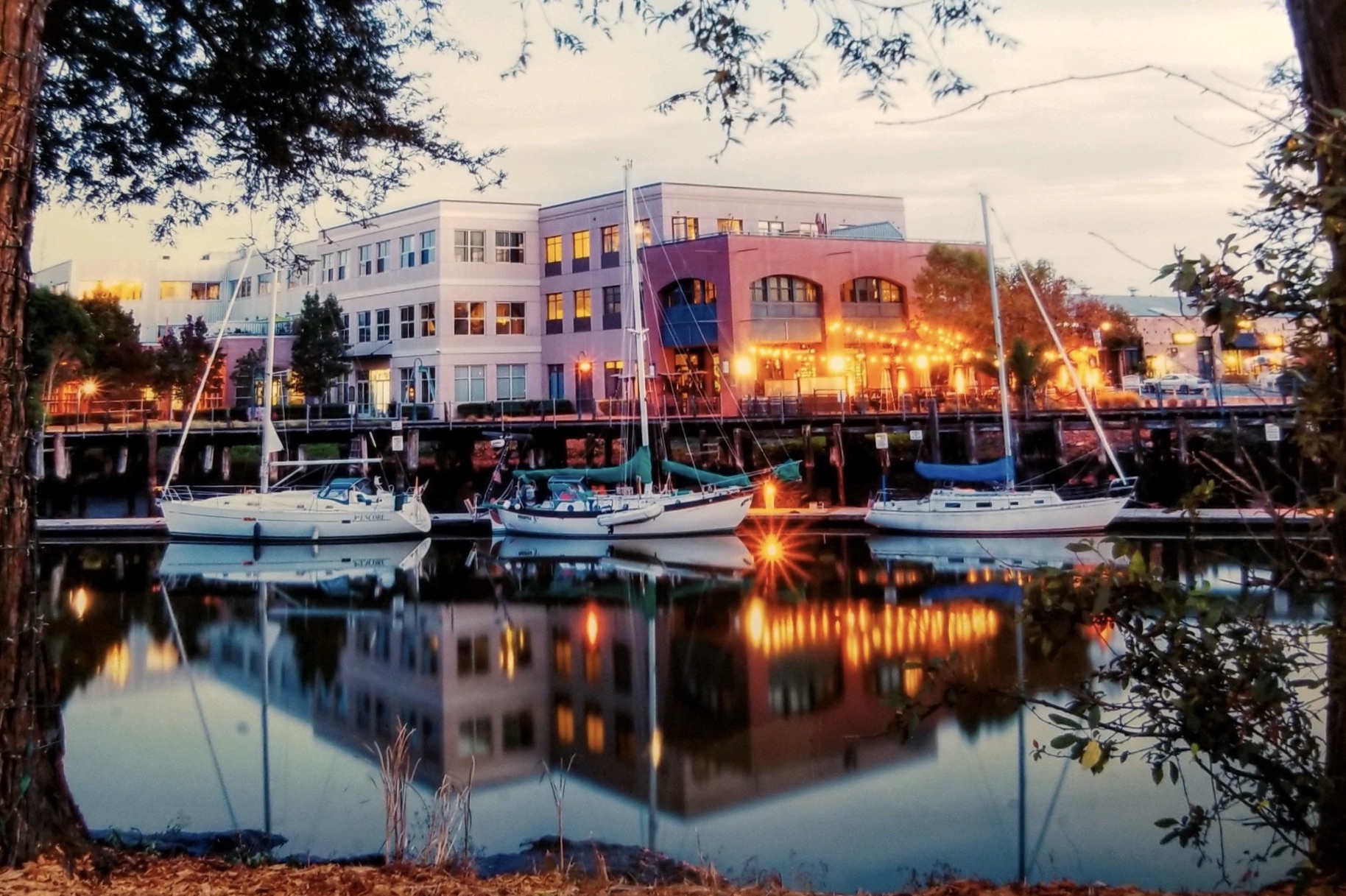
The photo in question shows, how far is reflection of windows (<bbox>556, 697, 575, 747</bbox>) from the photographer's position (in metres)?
13.8

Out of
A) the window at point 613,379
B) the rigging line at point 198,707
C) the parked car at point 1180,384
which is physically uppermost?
the window at point 613,379

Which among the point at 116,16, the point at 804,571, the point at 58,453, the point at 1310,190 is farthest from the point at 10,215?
the point at 58,453

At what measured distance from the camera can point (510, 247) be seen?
52906 millimetres

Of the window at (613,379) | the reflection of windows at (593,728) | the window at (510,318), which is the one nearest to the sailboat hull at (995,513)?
the window at (613,379)

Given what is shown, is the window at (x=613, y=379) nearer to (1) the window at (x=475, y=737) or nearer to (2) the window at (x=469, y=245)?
(2) the window at (x=469, y=245)

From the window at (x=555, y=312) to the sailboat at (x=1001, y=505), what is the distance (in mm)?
20552

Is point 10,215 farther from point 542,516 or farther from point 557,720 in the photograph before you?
point 542,516

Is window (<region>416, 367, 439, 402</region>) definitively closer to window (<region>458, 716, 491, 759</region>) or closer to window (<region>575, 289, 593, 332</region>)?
window (<region>575, 289, 593, 332</region>)

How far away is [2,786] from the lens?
5.09m

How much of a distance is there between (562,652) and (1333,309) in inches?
645

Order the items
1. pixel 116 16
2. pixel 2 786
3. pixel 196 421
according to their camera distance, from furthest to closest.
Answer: pixel 196 421 < pixel 116 16 < pixel 2 786

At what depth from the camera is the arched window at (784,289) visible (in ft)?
155

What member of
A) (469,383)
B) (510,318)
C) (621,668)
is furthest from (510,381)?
(621,668)

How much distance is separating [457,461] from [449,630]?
30038mm
